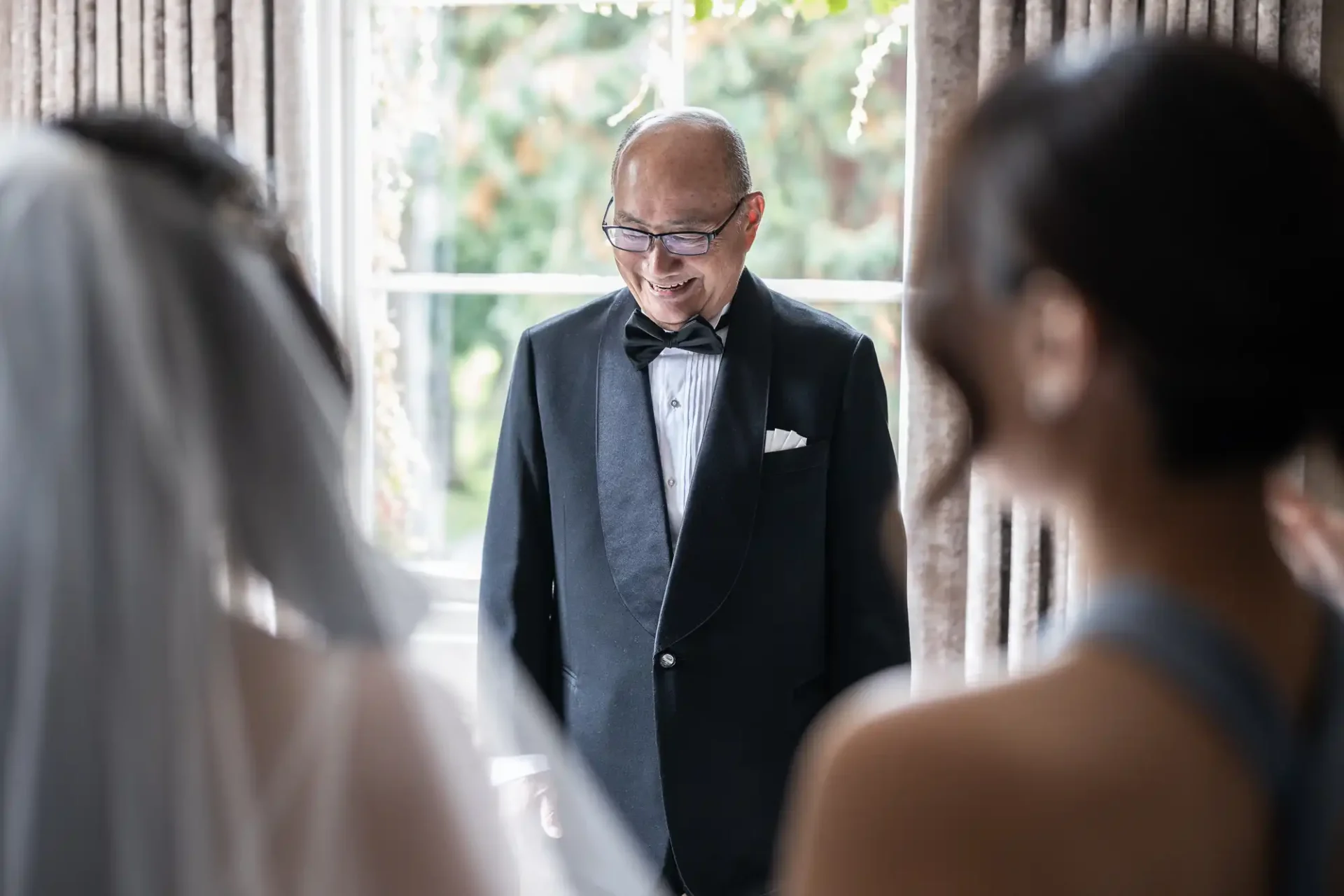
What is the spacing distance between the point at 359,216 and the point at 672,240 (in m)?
1.39

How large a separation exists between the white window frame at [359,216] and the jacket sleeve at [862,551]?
42.1 inches

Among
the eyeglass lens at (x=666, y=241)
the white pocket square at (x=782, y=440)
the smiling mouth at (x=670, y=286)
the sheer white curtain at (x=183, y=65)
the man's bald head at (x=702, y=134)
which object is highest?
the sheer white curtain at (x=183, y=65)

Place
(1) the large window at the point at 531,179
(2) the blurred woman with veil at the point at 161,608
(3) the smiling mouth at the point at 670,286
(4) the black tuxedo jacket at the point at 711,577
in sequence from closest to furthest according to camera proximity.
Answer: (2) the blurred woman with veil at the point at 161,608 < (4) the black tuxedo jacket at the point at 711,577 < (3) the smiling mouth at the point at 670,286 < (1) the large window at the point at 531,179

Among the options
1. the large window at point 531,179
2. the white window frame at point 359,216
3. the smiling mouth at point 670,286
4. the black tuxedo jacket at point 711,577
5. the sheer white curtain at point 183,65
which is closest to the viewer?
the black tuxedo jacket at point 711,577

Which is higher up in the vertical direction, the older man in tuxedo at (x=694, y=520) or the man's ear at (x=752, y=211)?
the man's ear at (x=752, y=211)

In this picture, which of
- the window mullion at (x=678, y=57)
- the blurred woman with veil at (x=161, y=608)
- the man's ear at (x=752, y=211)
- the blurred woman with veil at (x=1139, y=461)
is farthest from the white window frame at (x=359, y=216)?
the blurred woman with veil at (x=1139, y=461)

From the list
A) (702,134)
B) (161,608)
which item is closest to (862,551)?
(702,134)

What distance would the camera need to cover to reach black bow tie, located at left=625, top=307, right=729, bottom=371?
2.07 meters

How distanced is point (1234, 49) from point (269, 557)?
651mm

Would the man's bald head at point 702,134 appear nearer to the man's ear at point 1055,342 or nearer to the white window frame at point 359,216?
the white window frame at point 359,216

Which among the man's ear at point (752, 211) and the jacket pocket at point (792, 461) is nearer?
the jacket pocket at point (792, 461)

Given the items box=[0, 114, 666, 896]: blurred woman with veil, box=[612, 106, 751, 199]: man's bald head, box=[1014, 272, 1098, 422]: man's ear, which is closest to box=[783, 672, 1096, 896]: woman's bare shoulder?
box=[1014, 272, 1098, 422]: man's ear

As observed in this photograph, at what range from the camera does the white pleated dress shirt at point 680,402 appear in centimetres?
212

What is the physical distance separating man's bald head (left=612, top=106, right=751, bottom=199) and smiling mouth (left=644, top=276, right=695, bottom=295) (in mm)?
164
